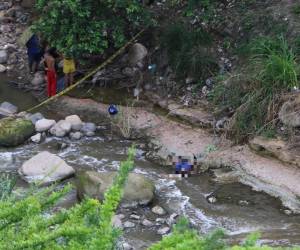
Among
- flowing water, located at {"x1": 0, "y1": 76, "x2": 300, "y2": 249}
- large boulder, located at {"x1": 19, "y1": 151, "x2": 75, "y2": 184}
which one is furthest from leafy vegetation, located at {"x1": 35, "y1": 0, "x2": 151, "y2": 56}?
large boulder, located at {"x1": 19, "y1": 151, "x2": 75, "y2": 184}

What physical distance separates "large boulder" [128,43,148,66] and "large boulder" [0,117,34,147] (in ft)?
8.03

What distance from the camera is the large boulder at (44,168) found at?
27.4 feet

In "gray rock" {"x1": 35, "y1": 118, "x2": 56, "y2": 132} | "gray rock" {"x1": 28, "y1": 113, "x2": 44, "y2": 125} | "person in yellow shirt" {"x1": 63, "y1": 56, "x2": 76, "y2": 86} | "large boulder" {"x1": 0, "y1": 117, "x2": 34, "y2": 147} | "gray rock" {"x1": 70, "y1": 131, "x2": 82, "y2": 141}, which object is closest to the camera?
"large boulder" {"x1": 0, "y1": 117, "x2": 34, "y2": 147}

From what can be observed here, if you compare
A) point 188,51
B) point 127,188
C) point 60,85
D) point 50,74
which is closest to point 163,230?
point 127,188

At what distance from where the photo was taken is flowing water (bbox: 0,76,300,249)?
23.5ft

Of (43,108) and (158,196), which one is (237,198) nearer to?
(158,196)

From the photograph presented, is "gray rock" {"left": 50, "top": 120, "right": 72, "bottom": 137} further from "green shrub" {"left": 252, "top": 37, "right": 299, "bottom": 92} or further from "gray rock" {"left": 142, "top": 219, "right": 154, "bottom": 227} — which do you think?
"green shrub" {"left": 252, "top": 37, "right": 299, "bottom": 92}

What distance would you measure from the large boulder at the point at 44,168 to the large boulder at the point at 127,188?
572 mm

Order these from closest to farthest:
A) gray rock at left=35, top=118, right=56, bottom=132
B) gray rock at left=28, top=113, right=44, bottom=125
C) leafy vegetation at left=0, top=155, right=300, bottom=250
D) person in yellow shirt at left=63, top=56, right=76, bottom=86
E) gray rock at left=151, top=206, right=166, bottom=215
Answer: leafy vegetation at left=0, top=155, right=300, bottom=250 < gray rock at left=151, top=206, right=166, bottom=215 < gray rock at left=35, top=118, right=56, bottom=132 < gray rock at left=28, top=113, right=44, bottom=125 < person in yellow shirt at left=63, top=56, right=76, bottom=86

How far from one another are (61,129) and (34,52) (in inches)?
96.7

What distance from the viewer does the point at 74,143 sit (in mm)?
9594

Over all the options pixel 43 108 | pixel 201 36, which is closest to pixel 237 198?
pixel 201 36

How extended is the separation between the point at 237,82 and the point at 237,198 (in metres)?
2.09

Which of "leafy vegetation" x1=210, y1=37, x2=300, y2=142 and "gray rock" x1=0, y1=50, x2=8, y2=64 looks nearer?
"leafy vegetation" x1=210, y1=37, x2=300, y2=142
